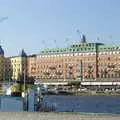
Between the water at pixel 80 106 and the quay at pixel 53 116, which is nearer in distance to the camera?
the quay at pixel 53 116

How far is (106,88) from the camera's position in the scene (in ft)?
593

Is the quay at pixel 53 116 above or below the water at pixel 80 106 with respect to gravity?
above

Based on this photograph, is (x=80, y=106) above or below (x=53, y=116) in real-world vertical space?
below

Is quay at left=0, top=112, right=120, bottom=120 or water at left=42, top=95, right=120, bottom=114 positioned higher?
quay at left=0, top=112, right=120, bottom=120

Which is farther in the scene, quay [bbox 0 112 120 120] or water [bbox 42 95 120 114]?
water [bbox 42 95 120 114]

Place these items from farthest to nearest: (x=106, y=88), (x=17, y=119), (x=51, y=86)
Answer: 1. (x=51, y=86)
2. (x=106, y=88)
3. (x=17, y=119)

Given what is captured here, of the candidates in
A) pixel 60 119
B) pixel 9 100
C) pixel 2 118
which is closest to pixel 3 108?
pixel 9 100

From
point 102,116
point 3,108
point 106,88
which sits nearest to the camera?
point 102,116

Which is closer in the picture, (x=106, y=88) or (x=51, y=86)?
(x=106, y=88)

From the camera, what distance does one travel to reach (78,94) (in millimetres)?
166375

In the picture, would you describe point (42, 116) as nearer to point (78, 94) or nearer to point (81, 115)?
point (81, 115)


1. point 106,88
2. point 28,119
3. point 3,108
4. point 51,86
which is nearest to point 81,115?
point 28,119

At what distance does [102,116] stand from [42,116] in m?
3.14

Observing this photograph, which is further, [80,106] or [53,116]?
[80,106]
